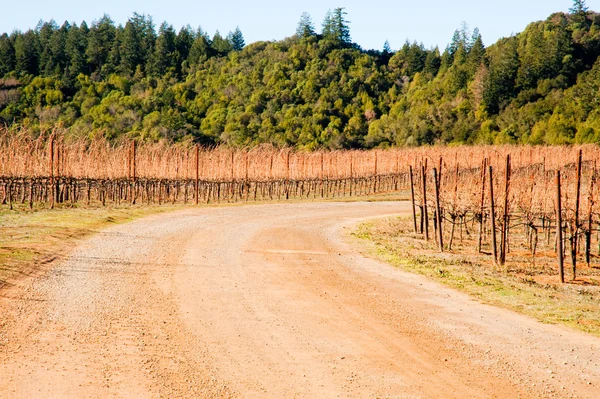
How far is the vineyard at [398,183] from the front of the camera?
20.0 m

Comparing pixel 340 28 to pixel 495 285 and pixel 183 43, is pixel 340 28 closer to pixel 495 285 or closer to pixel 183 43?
pixel 183 43

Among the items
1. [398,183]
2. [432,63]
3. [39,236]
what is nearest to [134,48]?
[432,63]

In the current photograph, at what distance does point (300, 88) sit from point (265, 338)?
9323 cm

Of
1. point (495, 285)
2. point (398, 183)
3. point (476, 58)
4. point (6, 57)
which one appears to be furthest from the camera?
point (476, 58)

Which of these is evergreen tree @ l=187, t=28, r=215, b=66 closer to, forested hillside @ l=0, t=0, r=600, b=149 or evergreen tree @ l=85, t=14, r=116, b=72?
forested hillside @ l=0, t=0, r=600, b=149

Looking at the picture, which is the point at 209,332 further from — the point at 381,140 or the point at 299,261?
the point at 381,140

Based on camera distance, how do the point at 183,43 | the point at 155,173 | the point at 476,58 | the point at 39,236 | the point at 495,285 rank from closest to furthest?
the point at 495,285 → the point at 39,236 → the point at 155,173 → the point at 476,58 → the point at 183,43

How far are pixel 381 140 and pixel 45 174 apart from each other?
60291 millimetres

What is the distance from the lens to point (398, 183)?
5956cm

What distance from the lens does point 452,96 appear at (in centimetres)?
9462

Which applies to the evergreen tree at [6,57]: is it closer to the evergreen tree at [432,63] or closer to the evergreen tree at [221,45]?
the evergreen tree at [221,45]

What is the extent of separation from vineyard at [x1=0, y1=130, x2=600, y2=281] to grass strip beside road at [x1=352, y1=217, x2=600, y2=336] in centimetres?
85

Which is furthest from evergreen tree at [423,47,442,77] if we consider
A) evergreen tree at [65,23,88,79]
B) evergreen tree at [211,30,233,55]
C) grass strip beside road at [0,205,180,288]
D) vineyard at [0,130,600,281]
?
grass strip beside road at [0,205,180,288]

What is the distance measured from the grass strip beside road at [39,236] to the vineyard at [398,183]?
251 inches
